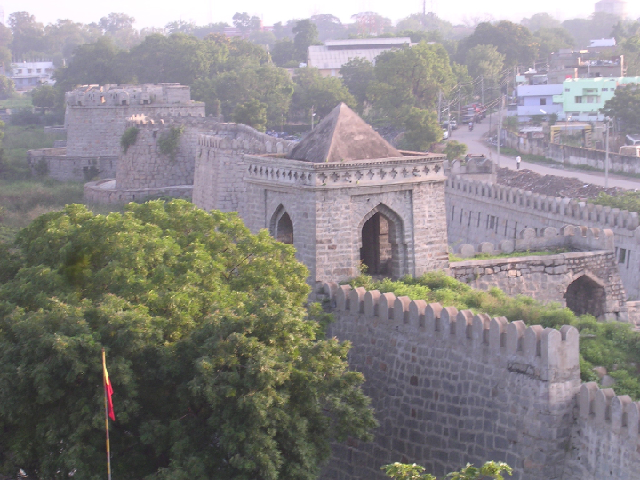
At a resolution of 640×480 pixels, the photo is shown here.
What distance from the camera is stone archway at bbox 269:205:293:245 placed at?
70.4 feet

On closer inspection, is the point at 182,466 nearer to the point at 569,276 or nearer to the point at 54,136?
the point at 569,276

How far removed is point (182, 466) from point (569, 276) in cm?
1202

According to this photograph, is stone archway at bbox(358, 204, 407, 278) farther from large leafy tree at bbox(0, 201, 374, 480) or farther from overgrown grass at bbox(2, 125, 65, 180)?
overgrown grass at bbox(2, 125, 65, 180)

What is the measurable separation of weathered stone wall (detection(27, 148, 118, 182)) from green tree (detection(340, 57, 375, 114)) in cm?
2900

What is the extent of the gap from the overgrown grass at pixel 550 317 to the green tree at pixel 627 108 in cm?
4854

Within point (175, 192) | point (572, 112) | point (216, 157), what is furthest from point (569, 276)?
point (572, 112)

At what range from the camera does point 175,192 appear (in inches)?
2173

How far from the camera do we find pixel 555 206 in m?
30.2

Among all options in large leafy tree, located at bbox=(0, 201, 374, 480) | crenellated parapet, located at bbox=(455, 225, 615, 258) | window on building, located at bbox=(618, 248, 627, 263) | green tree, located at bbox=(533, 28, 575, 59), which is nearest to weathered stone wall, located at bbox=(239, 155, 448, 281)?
large leafy tree, located at bbox=(0, 201, 374, 480)

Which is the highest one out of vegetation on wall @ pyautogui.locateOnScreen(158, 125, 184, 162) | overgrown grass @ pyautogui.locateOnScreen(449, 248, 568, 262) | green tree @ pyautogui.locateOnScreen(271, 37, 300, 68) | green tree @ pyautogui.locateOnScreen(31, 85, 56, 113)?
green tree @ pyautogui.locateOnScreen(271, 37, 300, 68)

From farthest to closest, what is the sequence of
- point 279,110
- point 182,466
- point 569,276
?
point 279,110 → point 569,276 → point 182,466

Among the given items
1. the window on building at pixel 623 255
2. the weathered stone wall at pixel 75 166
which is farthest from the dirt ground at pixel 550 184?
the weathered stone wall at pixel 75 166

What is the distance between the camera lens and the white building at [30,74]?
6432 inches

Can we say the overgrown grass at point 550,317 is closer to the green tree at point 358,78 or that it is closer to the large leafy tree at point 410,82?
the large leafy tree at point 410,82
